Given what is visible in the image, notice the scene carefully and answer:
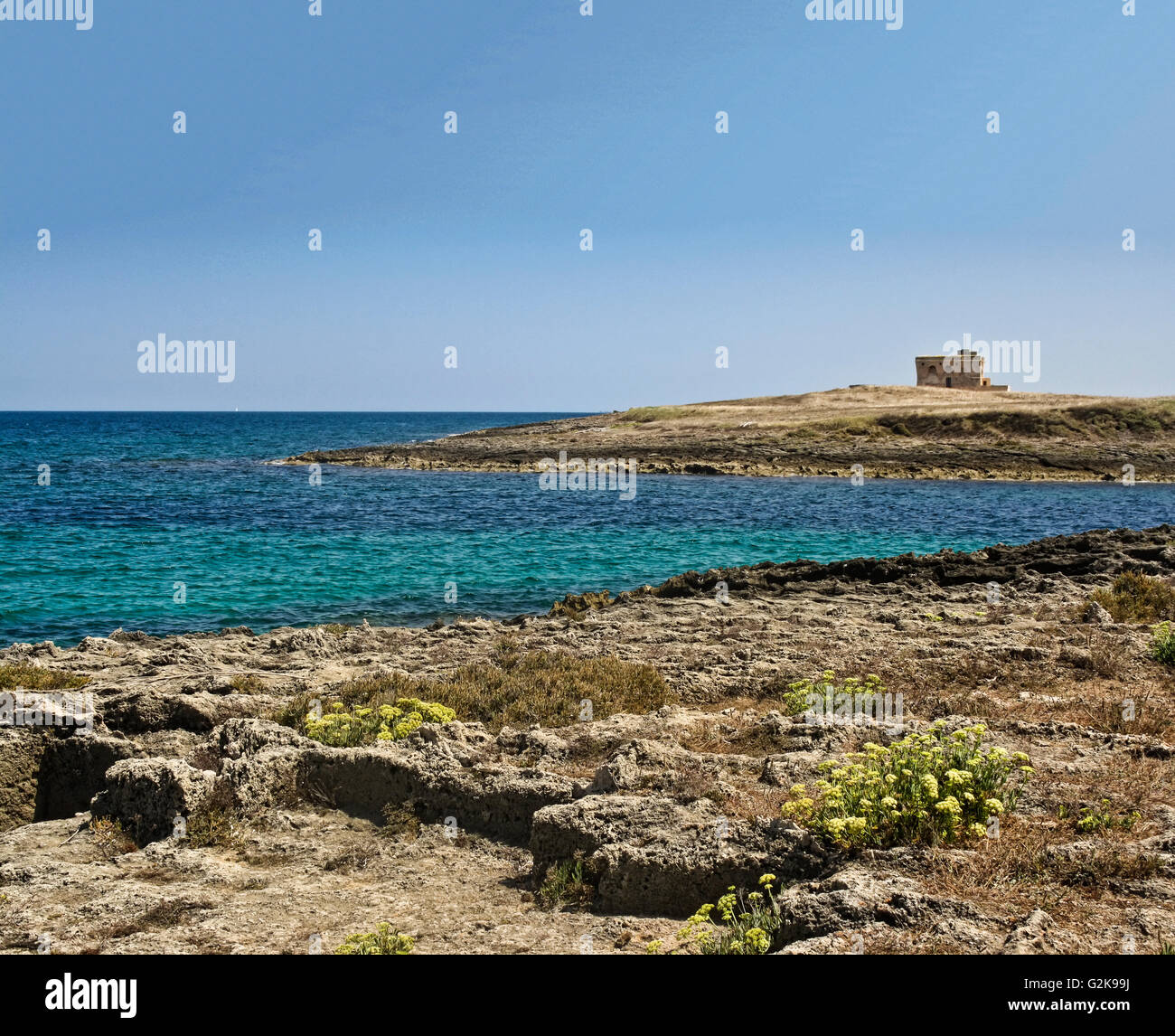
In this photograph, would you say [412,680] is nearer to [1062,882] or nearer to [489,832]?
[489,832]

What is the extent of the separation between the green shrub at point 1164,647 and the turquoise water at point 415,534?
504 inches

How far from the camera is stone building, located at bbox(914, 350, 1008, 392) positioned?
100312 mm

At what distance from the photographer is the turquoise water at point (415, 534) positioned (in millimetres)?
20844

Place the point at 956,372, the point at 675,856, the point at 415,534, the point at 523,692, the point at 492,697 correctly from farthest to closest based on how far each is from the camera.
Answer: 1. the point at 956,372
2. the point at 415,534
3. the point at 523,692
4. the point at 492,697
5. the point at 675,856

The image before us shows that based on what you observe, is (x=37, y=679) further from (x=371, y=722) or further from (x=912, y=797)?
(x=912, y=797)

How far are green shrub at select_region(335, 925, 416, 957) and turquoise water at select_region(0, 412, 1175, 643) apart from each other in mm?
13715

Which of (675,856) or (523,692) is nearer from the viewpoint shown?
(675,856)

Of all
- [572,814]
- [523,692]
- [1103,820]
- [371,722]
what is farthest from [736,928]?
[523,692]

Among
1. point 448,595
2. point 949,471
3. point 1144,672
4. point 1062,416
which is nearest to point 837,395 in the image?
point 1062,416

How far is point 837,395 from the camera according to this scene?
89.1 metres

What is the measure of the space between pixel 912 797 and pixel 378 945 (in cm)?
396

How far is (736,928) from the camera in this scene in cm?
537

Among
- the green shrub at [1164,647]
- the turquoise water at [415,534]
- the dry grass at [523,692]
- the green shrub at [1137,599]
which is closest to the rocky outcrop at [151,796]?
the dry grass at [523,692]

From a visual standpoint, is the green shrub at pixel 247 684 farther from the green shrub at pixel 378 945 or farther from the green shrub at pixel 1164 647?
the green shrub at pixel 1164 647
